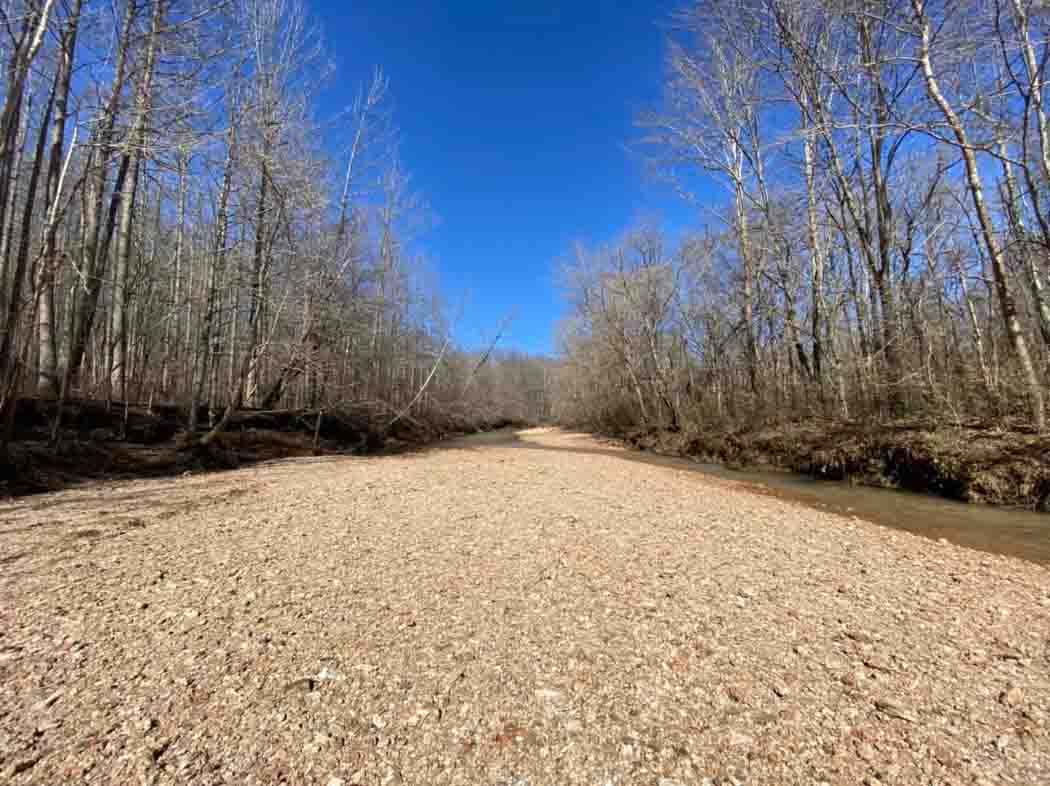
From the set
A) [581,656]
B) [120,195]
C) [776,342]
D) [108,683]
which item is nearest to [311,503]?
[108,683]

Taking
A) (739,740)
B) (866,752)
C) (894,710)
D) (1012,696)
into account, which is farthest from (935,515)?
(739,740)

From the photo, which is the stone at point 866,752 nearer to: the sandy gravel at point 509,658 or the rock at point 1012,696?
the sandy gravel at point 509,658

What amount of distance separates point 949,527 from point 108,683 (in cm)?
695

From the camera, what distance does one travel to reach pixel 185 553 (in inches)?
122

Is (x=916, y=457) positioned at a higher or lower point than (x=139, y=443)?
lower

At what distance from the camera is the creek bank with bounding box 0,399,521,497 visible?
224 inches

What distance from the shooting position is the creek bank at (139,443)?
224 inches

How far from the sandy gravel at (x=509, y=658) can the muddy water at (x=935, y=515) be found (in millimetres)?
820

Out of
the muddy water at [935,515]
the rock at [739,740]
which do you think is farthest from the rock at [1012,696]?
the muddy water at [935,515]

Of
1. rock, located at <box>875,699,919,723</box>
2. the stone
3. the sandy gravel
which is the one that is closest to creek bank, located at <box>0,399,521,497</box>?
the sandy gravel

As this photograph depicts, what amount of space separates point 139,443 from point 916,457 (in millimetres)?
13582

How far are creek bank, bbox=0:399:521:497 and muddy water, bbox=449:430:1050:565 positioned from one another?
9.69 m

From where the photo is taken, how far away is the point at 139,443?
8156 mm

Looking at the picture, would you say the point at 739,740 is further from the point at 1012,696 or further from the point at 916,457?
the point at 916,457
